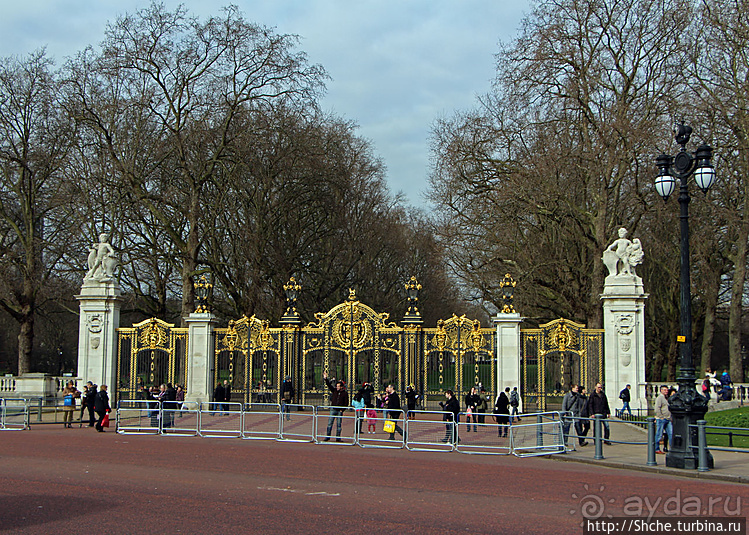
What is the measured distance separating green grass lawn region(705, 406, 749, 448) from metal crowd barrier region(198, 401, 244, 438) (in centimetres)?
1113

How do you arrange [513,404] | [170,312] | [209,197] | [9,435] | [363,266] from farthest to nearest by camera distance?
[363,266] < [170,312] < [209,197] < [513,404] < [9,435]

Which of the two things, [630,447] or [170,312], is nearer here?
[630,447]

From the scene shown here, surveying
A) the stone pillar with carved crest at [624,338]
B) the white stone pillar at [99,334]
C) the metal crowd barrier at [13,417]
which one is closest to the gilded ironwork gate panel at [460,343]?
the stone pillar with carved crest at [624,338]

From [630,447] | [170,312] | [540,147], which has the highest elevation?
[540,147]

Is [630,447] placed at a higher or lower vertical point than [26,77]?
lower

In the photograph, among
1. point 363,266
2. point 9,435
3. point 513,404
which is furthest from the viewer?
point 363,266

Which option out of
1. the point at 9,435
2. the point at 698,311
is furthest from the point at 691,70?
the point at 9,435

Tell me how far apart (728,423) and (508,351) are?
6.29 metres

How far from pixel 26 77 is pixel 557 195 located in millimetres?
23731

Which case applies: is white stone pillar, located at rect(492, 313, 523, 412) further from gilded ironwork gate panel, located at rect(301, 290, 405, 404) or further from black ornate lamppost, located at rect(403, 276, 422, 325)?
gilded ironwork gate panel, located at rect(301, 290, 405, 404)

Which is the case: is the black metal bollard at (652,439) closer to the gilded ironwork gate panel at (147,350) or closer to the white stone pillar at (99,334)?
the gilded ironwork gate panel at (147,350)

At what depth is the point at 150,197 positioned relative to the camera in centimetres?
3070

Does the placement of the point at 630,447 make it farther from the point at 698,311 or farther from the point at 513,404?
the point at 698,311

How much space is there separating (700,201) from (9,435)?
26.0m
